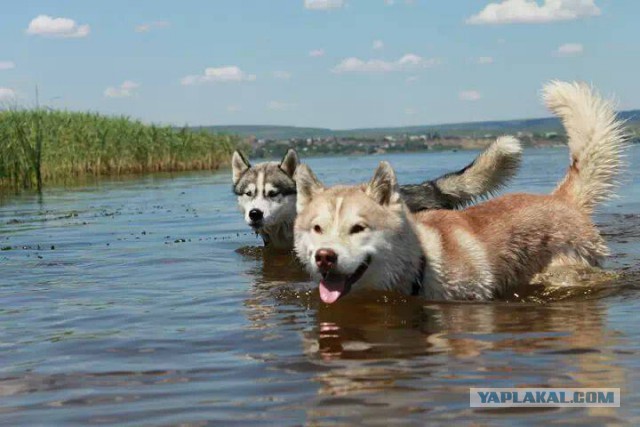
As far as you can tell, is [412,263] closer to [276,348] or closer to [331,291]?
[331,291]

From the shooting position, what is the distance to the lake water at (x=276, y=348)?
161 inches

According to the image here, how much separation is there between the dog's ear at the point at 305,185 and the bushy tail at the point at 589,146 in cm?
233

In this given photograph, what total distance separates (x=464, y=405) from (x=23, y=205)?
1747 centimetres

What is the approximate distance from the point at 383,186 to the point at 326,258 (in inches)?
34.9

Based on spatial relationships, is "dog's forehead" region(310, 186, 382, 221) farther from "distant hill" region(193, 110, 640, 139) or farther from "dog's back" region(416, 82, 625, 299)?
"distant hill" region(193, 110, 640, 139)

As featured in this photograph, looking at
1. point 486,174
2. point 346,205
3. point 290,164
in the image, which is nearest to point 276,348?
point 346,205

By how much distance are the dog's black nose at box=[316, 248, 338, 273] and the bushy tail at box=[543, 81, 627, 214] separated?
2690mm

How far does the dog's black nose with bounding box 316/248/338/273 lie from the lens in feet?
19.6

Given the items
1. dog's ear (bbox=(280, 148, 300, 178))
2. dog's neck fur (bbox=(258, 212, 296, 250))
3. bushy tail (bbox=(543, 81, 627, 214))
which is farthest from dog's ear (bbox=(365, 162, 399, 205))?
dog's ear (bbox=(280, 148, 300, 178))

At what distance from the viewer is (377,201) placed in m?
6.56

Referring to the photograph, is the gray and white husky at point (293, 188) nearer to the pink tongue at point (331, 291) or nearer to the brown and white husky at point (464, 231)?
the brown and white husky at point (464, 231)

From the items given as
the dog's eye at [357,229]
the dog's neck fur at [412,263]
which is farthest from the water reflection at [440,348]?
the dog's eye at [357,229]

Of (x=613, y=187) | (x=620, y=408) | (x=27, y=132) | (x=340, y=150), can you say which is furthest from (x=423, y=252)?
(x=340, y=150)

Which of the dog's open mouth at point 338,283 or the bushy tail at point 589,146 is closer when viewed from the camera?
the dog's open mouth at point 338,283
